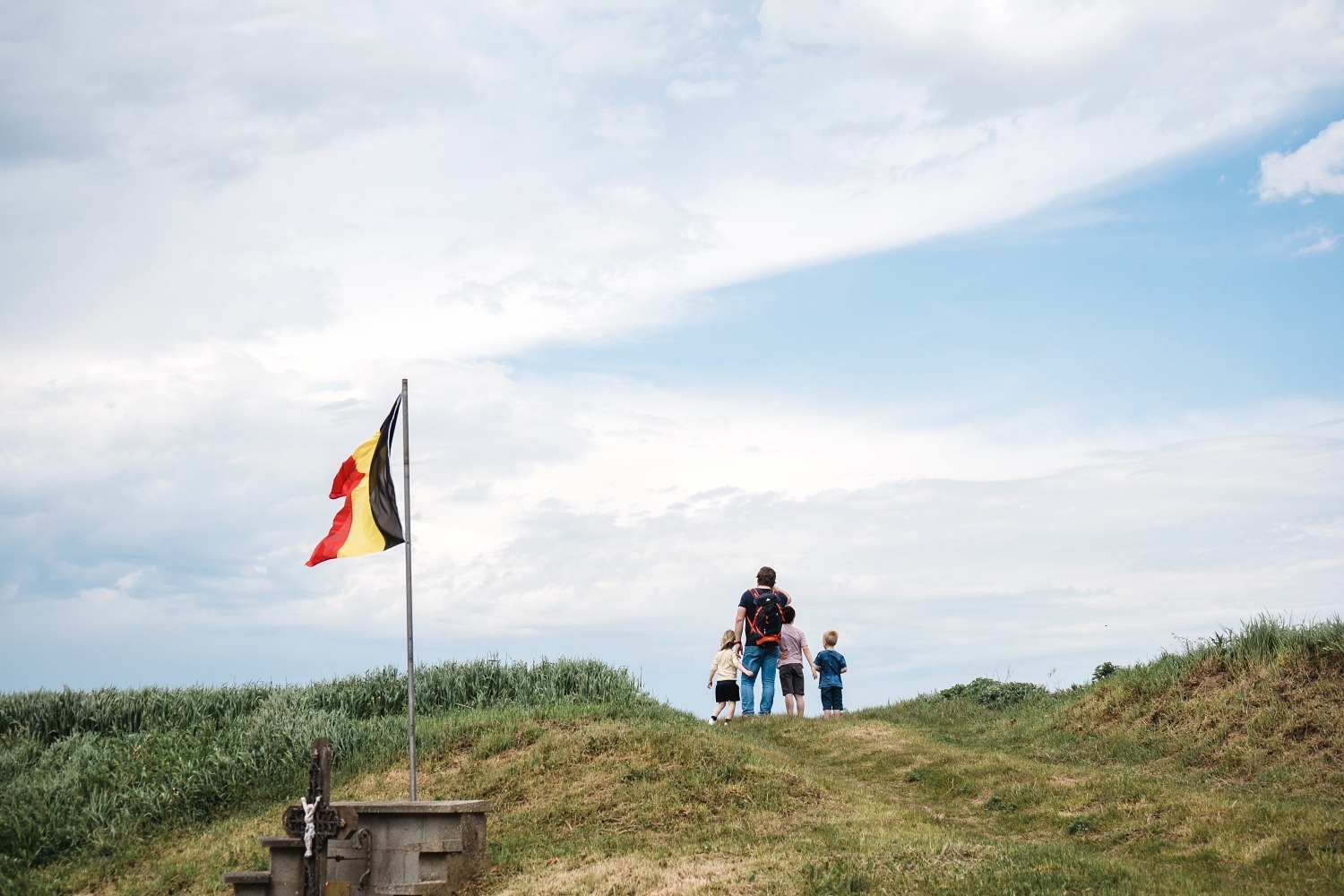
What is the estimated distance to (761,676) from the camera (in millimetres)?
23359

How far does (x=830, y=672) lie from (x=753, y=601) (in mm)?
3253

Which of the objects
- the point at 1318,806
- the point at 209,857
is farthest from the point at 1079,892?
the point at 209,857

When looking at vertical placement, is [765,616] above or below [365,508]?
below

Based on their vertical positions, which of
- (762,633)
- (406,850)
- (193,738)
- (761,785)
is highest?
(762,633)

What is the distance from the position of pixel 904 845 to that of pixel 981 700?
15567 mm

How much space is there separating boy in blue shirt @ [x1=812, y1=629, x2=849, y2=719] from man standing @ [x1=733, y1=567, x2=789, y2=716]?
5.04ft

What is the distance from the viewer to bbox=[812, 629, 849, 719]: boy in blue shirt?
80.3 ft

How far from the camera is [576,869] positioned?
1293 centimetres

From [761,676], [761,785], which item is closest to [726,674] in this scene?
[761,676]

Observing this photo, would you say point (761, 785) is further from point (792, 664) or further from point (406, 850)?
point (792, 664)

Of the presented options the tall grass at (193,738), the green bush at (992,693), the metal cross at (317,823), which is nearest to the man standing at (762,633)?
the tall grass at (193,738)

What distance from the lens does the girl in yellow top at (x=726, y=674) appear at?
22938 mm

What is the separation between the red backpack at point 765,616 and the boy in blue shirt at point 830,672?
7.65 ft

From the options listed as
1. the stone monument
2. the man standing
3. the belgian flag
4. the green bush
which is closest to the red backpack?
the man standing
